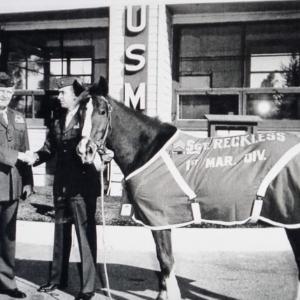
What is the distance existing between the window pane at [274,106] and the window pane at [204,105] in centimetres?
50

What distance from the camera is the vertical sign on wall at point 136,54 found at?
10945mm

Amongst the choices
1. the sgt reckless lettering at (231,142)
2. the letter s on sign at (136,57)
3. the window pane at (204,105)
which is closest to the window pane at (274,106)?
Result: the window pane at (204,105)

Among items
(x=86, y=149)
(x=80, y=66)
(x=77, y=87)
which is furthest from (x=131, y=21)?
(x=86, y=149)

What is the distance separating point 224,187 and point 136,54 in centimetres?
769

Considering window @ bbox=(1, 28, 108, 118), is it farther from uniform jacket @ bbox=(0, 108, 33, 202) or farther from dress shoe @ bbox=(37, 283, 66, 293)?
dress shoe @ bbox=(37, 283, 66, 293)

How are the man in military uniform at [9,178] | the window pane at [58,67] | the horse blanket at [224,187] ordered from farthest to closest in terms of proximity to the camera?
1. the window pane at [58,67]
2. the man in military uniform at [9,178]
3. the horse blanket at [224,187]

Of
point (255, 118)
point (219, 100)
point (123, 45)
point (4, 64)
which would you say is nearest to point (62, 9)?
point (123, 45)

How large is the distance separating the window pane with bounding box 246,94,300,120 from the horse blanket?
28.0 feet

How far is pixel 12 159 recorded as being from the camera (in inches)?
178

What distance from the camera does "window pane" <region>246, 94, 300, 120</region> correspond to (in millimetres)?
12166

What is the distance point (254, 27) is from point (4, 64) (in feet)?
24.3

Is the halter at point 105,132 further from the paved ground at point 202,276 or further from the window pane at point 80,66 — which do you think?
the window pane at point 80,66

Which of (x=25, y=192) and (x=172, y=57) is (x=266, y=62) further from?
(x=25, y=192)

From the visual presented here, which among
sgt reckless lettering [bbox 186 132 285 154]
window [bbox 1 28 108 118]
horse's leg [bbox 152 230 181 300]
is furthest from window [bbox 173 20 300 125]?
horse's leg [bbox 152 230 181 300]
